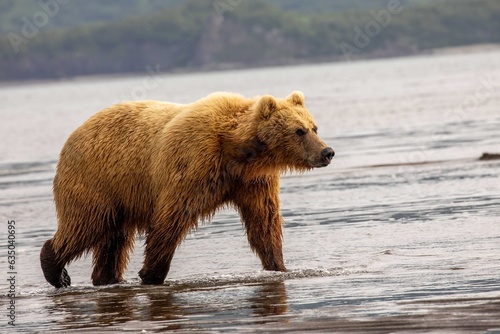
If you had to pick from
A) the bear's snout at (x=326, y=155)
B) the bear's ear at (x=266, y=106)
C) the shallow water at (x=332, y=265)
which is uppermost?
the bear's ear at (x=266, y=106)

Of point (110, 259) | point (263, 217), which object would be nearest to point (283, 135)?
point (263, 217)

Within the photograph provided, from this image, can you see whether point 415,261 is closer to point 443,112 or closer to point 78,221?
point 78,221

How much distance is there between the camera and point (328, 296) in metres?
9.20

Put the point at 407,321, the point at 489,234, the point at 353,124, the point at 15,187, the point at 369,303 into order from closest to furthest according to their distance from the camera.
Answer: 1. the point at 407,321
2. the point at 369,303
3. the point at 489,234
4. the point at 15,187
5. the point at 353,124

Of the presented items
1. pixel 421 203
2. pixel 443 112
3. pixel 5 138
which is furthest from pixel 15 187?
pixel 5 138

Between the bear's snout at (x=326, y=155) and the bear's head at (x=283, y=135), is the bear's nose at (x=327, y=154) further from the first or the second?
the bear's head at (x=283, y=135)

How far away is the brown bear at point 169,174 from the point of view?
10391mm

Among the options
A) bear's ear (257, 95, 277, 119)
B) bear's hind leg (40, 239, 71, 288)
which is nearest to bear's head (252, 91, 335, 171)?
bear's ear (257, 95, 277, 119)

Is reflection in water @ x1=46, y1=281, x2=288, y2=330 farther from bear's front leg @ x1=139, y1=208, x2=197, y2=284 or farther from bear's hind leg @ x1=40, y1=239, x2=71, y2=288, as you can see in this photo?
bear's hind leg @ x1=40, y1=239, x2=71, y2=288

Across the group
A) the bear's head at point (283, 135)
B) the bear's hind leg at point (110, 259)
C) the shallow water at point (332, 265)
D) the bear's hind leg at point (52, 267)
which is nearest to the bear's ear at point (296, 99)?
the bear's head at point (283, 135)

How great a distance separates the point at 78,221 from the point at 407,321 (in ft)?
14.5

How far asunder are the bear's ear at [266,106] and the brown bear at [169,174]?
0.5 inches

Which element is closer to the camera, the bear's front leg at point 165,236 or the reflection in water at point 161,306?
the reflection in water at point 161,306

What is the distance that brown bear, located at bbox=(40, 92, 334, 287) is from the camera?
10.4 m
